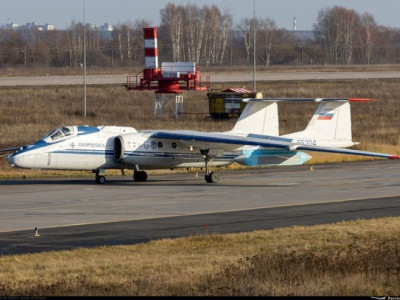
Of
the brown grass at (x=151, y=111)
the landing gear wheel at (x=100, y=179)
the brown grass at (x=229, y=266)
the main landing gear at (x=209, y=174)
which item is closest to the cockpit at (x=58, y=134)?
the landing gear wheel at (x=100, y=179)

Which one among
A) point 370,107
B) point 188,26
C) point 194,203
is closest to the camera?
point 194,203

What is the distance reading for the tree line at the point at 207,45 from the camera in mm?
145375

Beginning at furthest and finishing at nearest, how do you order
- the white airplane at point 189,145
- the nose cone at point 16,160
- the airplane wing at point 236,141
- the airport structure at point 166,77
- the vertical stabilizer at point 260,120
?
the airport structure at point 166,77 → the vertical stabilizer at point 260,120 → the white airplane at point 189,145 → the nose cone at point 16,160 → the airplane wing at point 236,141

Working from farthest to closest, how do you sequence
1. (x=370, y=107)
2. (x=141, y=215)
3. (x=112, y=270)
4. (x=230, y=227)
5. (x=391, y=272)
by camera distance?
(x=370, y=107), (x=141, y=215), (x=230, y=227), (x=112, y=270), (x=391, y=272)

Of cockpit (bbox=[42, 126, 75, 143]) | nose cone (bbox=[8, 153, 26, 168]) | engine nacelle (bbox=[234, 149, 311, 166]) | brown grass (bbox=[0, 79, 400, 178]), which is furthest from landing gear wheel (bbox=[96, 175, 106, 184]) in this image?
brown grass (bbox=[0, 79, 400, 178])

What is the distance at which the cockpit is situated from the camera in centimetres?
3575

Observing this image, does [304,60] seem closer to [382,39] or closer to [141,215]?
Answer: [382,39]

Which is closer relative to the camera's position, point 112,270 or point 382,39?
point 112,270

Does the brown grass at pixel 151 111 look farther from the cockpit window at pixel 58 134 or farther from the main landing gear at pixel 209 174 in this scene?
the main landing gear at pixel 209 174

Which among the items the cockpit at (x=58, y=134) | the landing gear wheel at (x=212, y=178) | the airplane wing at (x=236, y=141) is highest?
the cockpit at (x=58, y=134)

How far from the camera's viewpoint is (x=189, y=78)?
222ft

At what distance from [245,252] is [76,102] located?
57.7m

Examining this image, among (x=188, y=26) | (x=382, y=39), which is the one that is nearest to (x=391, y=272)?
(x=188, y=26)

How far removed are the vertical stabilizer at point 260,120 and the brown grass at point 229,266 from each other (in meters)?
14.6
